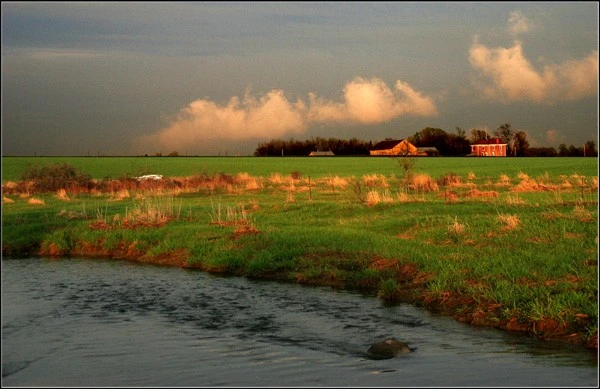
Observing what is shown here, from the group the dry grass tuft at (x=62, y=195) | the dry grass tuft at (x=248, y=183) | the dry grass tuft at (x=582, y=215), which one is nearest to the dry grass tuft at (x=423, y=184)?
the dry grass tuft at (x=248, y=183)

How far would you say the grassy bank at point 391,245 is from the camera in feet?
51.1

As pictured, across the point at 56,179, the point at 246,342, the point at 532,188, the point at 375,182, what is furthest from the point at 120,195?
the point at 246,342

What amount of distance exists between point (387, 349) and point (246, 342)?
114 inches

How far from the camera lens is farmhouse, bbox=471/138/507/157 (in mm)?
108188

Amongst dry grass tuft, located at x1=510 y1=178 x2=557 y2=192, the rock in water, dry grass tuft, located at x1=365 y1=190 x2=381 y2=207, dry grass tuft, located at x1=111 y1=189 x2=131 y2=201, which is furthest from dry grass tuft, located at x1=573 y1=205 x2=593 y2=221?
dry grass tuft, located at x1=111 y1=189 x2=131 y2=201

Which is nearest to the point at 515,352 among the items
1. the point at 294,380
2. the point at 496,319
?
the point at 496,319

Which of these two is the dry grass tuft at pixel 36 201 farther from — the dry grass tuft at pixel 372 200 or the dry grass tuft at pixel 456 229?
the dry grass tuft at pixel 456 229

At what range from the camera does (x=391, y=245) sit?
72.1ft

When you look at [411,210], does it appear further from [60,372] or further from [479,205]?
→ [60,372]

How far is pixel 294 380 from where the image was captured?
11.7 m

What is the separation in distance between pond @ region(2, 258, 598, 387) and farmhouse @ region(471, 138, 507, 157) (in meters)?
92.8

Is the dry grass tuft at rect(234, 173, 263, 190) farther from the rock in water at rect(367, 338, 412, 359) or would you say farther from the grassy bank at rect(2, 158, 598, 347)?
the rock in water at rect(367, 338, 412, 359)

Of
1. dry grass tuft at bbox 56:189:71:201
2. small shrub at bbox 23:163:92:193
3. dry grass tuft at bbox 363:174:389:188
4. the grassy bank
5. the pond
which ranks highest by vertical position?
small shrub at bbox 23:163:92:193

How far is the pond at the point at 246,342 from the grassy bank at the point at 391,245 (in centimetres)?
90
